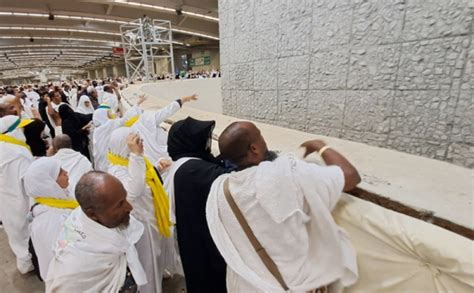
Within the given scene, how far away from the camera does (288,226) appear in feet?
2.94

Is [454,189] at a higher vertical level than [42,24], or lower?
lower

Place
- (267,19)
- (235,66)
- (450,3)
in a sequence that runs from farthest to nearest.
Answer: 1. (235,66)
2. (267,19)
3. (450,3)

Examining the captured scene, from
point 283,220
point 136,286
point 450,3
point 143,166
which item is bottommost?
point 136,286

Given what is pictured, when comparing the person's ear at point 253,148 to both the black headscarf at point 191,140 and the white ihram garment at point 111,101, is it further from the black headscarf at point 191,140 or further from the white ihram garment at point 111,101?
the white ihram garment at point 111,101

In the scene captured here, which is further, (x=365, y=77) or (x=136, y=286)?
(x=365, y=77)

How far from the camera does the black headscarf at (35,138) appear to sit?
8.57ft

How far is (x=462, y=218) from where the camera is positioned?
862mm

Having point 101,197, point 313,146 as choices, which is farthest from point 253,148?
point 101,197

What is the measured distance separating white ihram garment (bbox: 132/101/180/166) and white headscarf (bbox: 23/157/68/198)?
3.43 ft

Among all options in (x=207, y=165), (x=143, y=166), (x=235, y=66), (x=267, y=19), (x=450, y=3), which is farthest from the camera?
(x=235, y=66)

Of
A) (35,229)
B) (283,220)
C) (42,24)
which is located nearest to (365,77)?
(283,220)

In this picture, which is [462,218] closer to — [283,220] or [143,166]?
[283,220]

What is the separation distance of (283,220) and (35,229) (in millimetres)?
1891

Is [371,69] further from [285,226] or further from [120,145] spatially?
[120,145]
